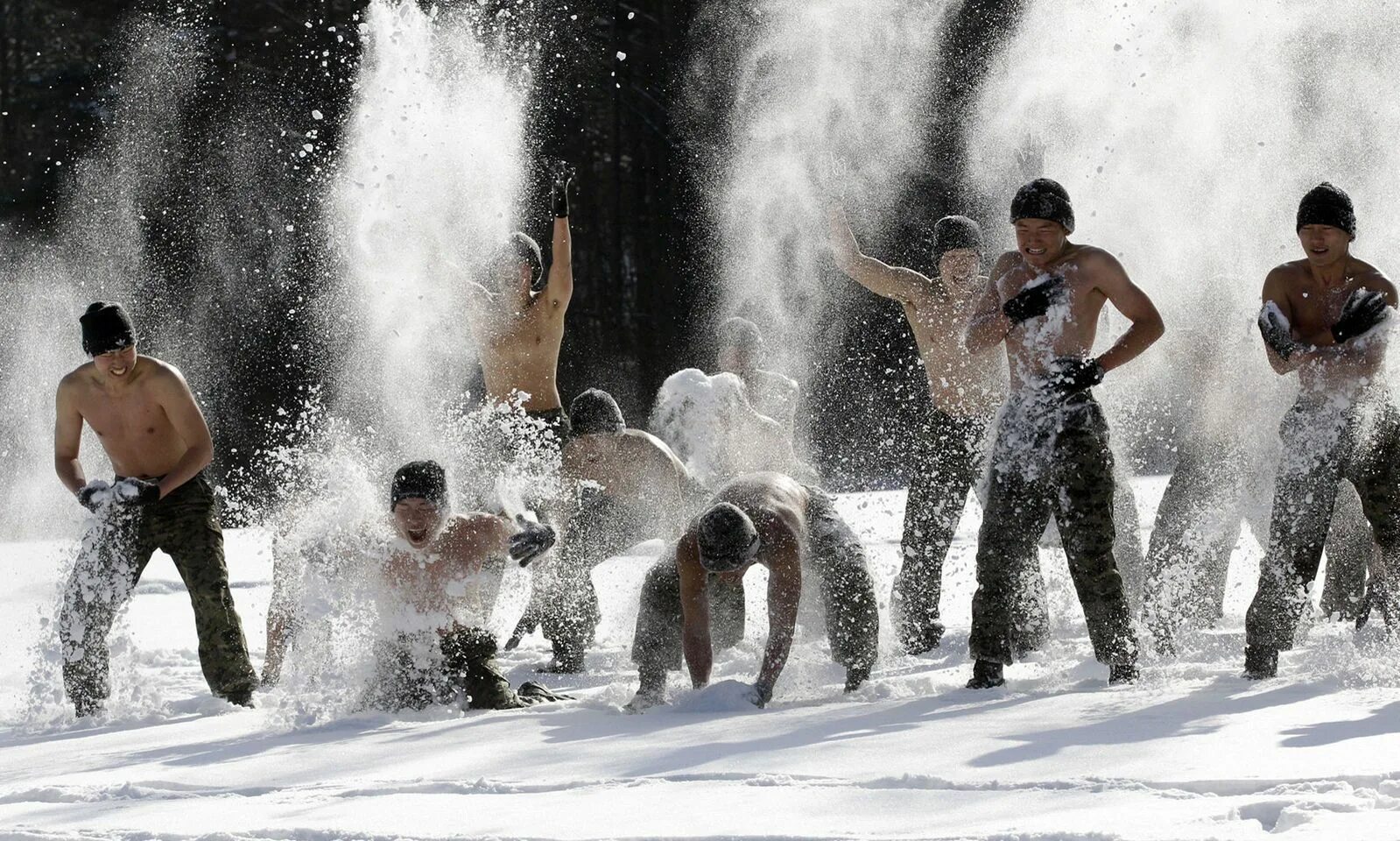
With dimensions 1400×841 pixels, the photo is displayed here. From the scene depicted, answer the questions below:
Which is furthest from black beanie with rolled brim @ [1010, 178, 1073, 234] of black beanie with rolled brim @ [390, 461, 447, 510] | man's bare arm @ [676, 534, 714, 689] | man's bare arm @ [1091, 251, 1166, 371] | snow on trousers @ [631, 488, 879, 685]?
black beanie with rolled brim @ [390, 461, 447, 510]

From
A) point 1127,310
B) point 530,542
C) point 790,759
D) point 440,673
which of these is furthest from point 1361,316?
point 440,673

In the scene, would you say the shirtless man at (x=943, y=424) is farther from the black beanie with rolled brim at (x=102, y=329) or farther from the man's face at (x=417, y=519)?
the black beanie with rolled brim at (x=102, y=329)

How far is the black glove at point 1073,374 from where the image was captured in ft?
14.2

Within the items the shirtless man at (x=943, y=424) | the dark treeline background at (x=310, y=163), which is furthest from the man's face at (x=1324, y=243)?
the dark treeline background at (x=310, y=163)

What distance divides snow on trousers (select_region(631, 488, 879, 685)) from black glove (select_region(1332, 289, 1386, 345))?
1.45m

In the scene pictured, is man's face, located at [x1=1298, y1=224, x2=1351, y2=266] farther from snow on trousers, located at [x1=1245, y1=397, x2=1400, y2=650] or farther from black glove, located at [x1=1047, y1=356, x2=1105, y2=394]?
black glove, located at [x1=1047, y1=356, x2=1105, y2=394]

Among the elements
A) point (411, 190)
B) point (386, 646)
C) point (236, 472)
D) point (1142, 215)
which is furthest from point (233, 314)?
point (386, 646)

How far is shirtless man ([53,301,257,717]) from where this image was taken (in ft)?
16.0

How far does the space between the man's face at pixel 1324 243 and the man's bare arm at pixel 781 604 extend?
163 centimetres

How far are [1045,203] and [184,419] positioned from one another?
106 inches

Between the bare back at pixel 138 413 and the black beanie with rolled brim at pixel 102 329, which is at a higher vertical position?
the black beanie with rolled brim at pixel 102 329

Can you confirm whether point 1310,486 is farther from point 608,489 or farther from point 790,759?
point 608,489

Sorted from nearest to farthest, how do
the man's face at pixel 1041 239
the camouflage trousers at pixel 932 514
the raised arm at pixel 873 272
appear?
the man's face at pixel 1041 239
the camouflage trousers at pixel 932 514
the raised arm at pixel 873 272

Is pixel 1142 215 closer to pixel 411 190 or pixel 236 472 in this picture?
pixel 411 190
